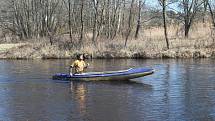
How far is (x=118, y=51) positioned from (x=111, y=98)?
89.3 feet

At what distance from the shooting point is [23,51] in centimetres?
5388

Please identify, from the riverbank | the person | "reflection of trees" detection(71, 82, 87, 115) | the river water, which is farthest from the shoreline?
"reflection of trees" detection(71, 82, 87, 115)

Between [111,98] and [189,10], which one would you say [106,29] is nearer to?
[189,10]

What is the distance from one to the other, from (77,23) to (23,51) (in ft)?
40.6

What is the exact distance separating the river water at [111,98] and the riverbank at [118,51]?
45.6 ft

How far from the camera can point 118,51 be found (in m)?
49.7

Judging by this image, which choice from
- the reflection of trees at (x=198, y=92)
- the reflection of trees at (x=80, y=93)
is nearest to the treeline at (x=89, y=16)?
the reflection of trees at (x=198, y=92)

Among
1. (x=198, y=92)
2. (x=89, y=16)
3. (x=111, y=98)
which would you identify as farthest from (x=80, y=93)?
(x=89, y=16)

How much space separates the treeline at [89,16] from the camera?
60406 millimetres

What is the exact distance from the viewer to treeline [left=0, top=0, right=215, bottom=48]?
6041cm

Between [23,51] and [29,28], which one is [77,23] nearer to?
[29,28]

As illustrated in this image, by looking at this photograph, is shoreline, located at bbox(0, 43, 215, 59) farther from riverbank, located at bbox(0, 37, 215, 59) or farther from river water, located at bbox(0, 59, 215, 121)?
river water, located at bbox(0, 59, 215, 121)

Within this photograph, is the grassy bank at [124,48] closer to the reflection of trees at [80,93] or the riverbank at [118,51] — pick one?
the riverbank at [118,51]

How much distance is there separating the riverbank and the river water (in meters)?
13.9
